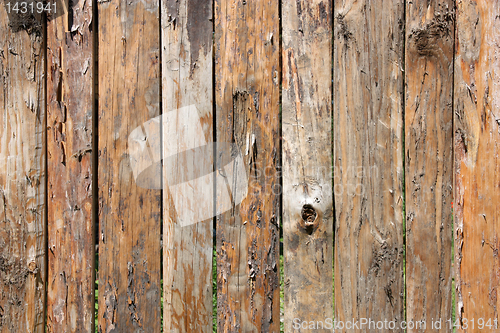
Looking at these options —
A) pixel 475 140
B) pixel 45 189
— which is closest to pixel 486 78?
pixel 475 140

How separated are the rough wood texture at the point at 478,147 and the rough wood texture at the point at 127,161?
4.88 ft

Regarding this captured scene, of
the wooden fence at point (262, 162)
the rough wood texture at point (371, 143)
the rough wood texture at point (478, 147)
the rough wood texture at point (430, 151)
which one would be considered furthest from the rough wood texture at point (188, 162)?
the rough wood texture at point (478, 147)

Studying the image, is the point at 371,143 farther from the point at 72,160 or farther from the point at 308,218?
the point at 72,160

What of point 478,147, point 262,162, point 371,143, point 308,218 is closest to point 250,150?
point 262,162

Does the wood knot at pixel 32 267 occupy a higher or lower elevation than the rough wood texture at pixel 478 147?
lower

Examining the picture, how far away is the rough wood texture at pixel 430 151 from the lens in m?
1.56

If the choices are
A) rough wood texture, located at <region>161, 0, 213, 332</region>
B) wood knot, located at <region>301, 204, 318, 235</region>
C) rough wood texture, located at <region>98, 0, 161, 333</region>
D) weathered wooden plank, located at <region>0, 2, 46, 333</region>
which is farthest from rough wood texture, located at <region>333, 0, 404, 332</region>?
weathered wooden plank, located at <region>0, 2, 46, 333</region>

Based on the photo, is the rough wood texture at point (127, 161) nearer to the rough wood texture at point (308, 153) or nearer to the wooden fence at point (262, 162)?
the wooden fence at point (262, 162)

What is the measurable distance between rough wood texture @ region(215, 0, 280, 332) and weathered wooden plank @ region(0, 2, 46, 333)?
92 cm

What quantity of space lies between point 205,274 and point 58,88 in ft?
3.94

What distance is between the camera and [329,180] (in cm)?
157

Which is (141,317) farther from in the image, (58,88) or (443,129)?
(443,129)

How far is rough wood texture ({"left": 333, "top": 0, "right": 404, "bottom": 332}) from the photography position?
61.6 inches

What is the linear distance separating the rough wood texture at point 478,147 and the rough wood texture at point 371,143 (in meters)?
0.29
